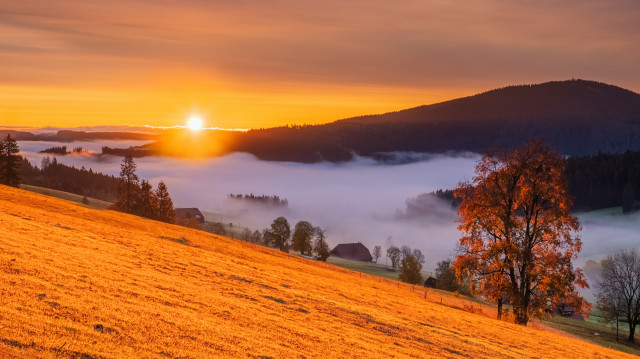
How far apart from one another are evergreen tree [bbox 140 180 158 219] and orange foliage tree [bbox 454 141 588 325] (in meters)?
74.2

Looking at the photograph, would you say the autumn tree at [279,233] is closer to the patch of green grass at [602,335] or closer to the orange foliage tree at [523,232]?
the patch of green grass at [602,335]

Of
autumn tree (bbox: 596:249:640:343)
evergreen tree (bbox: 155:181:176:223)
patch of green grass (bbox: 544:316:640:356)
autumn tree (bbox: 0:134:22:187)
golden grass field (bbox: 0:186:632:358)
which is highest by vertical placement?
autumn tree (bbox: 0:134:22:187)

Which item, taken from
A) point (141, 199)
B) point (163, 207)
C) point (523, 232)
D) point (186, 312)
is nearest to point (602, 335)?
point (523, 232)

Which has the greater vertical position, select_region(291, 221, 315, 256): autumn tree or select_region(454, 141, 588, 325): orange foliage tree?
select_region(454, 141, 588, 325): orange foliage tree

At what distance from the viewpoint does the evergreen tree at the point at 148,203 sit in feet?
331

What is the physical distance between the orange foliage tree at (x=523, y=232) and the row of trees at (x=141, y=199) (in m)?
74.1

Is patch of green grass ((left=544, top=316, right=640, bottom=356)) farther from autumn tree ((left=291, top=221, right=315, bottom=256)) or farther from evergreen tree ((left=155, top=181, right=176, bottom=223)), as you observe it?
evergreen tree ((left=155, top=181, right=176, bottom=223))

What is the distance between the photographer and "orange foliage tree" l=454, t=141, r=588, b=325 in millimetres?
40344

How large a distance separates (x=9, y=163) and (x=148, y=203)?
26.0m

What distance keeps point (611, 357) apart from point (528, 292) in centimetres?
809

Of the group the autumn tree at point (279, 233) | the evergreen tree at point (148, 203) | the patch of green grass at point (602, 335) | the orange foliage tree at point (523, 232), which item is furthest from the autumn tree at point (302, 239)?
the orange foliage tree at point (523, 232)

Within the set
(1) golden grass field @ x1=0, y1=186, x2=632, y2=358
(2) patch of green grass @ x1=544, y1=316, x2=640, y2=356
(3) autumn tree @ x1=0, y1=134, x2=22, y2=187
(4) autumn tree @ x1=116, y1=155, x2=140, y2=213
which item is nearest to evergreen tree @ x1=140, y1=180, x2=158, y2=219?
(4) autumn tree @ x1=116, y1=155, x2=140, y2=213

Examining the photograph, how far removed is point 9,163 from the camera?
93.1 metres

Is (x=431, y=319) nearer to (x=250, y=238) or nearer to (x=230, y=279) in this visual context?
(x=230, y=279)
